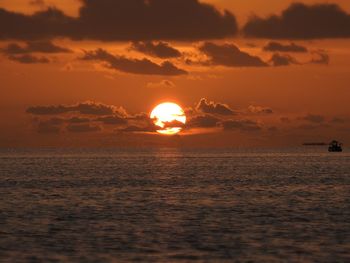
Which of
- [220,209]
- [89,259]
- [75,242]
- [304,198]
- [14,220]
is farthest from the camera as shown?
[304,198]

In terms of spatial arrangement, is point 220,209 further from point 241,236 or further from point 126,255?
point 126,255

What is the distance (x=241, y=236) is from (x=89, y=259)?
13.1m

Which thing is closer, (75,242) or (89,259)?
(89,259)

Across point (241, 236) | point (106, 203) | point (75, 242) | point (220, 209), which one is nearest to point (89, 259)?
point (75, 242)

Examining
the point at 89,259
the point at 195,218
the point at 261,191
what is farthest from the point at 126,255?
the point at 261,191

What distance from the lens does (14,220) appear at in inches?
2315

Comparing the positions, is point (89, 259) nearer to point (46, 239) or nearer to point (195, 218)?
point (46, 239)

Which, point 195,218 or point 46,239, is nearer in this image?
point 46,239

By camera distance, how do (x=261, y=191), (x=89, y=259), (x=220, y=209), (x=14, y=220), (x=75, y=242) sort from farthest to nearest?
1. (x=261, y=191)
2. (x=220, y=209)
3. (x=14, y=220)
4. (x=75, y=242)
5. (x=89, y=259)

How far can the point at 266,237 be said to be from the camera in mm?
49062

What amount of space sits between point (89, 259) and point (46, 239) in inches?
318

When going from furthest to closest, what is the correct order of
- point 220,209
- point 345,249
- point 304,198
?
point 304,198 → point 220,209 → point 345,249

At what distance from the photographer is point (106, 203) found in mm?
76812

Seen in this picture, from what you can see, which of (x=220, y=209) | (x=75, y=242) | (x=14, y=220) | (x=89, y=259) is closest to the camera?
(x=89, y=259)
